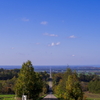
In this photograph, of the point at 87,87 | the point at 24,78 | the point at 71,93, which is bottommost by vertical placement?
the point at 87,87

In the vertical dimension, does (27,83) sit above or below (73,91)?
above

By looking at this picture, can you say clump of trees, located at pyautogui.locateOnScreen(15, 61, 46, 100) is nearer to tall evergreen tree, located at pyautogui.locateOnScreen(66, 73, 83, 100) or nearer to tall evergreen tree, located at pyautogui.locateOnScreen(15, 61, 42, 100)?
tall evergreen tree, located at pyautogui.locateOnScreen(15, 61, 42, 100)

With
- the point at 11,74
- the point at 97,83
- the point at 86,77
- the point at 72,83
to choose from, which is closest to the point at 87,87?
the point at 97,83

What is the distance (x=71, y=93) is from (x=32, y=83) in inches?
192

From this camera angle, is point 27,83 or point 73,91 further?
point 73,91

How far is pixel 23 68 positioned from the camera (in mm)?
25375

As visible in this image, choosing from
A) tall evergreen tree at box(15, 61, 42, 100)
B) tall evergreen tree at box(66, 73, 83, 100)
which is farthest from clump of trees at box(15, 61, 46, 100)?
tall evergreen tree at box(66, 73, 83, 100)

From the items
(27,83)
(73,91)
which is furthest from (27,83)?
(73,91)

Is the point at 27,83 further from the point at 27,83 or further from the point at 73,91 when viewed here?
the point at 73,91

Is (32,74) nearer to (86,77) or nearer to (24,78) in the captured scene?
(24,78)

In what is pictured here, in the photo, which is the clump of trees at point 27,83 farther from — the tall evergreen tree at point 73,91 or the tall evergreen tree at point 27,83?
the tall evergreen tree at point 73,91

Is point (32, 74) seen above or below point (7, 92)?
above

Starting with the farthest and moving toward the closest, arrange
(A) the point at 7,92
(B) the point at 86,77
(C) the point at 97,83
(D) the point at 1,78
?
(B) the point at 86,77, (D) the point at 1,78, (C) the point at 97,83, (A) the point at 7,92

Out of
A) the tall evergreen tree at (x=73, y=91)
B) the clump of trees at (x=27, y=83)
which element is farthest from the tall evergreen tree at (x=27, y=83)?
the tall evergreen tree at (x=73, y=91)
